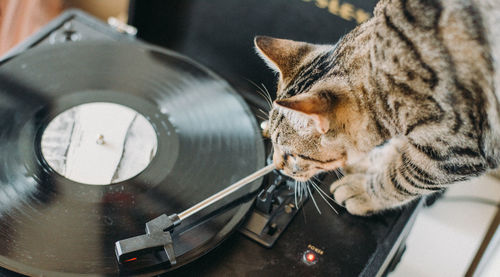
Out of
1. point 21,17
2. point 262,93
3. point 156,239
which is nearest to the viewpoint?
point 156,239

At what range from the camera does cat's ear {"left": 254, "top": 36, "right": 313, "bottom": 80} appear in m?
0.95

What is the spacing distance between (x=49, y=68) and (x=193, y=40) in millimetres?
395

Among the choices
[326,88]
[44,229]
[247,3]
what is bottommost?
[44,229]

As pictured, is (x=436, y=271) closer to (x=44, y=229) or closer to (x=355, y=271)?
(x=355, y=271)

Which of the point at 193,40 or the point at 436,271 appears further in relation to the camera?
the point at 193,40

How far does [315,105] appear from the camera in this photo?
787 mm

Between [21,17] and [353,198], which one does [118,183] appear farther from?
[21,17]

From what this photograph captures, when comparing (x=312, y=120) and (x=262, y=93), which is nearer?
(x=312, y=120)

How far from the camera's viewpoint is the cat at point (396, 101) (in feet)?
2.61

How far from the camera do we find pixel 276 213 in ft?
2.95

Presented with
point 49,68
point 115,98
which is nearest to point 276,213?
point 115,98

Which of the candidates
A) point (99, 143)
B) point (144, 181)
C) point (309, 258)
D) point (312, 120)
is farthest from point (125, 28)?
point (309, 258)

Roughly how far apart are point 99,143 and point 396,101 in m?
0.60

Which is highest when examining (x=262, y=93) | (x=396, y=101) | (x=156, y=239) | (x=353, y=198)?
(x=396, y=101)
